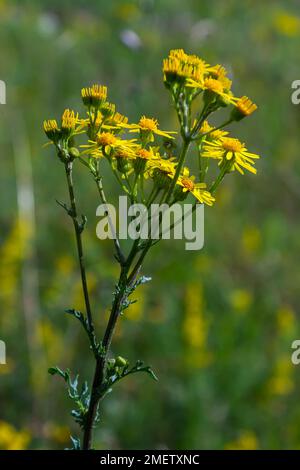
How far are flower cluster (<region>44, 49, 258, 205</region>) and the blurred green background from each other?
75 centimetres

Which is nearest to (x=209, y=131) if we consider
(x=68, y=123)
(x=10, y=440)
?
(x=68, y=123)

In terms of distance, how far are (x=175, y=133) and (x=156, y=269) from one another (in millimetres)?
2931

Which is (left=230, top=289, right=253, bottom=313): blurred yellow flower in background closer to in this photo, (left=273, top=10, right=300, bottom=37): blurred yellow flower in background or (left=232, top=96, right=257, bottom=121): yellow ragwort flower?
(left=232, top=96, right=257, bottom=121): yellow ragwort flower

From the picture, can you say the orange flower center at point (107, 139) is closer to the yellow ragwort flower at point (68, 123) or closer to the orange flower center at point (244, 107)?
the yellow ragwort flower at point (68, 123)

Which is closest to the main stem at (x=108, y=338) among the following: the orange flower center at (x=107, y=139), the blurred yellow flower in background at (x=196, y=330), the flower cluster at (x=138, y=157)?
the flower cluster at (x=138, y=157)

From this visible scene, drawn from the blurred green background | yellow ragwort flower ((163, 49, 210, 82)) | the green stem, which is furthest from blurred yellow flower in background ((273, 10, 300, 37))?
the green stem

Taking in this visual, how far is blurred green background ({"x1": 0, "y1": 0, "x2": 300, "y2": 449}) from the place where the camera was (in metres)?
3.71

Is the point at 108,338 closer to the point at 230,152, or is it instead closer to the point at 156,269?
the point at 230,152

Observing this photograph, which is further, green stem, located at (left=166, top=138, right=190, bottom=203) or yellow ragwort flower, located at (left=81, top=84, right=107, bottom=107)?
yellow ragwort flower, located at (left=81, top=84, right=107, bottom=107)

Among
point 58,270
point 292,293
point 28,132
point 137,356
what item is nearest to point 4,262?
point 58,270

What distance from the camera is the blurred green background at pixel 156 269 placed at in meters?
3.71

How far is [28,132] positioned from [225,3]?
133 inches

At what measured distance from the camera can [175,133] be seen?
65.4 inches

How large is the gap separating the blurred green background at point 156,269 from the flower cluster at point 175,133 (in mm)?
749
